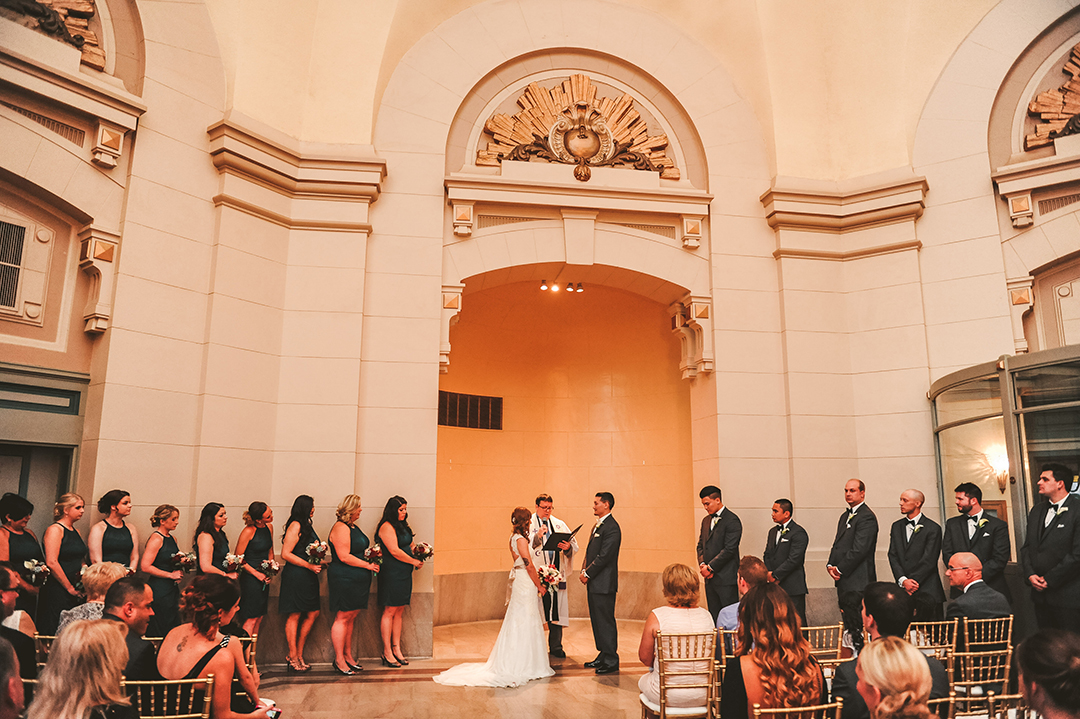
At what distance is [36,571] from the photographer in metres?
5.30

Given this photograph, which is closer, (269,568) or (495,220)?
(269,568)

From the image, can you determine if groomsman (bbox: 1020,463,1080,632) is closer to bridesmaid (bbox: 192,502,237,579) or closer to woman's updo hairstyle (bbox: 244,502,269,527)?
woman's updo hairstyle (bbox: 244,502,269,527)

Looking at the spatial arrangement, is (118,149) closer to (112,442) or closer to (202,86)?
(202,86)

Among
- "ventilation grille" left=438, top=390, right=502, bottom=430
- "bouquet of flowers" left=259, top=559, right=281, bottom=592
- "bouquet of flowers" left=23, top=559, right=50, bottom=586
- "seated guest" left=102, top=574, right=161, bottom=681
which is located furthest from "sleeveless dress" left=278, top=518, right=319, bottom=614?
"ventilation grille" left=438, top=390, right=502, bottom=430

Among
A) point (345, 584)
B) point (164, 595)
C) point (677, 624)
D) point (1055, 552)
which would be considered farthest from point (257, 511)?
point (1055, 552)

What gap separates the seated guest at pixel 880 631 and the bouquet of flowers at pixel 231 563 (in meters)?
4.98

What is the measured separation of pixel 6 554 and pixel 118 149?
3.50m

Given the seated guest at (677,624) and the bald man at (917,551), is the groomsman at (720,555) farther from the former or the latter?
the seated guest at (677,624)

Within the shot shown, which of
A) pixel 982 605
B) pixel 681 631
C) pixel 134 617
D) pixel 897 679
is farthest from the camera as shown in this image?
pixel 982 605

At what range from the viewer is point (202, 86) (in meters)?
7.40

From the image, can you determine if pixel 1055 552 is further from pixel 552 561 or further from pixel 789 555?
pixel 552 561

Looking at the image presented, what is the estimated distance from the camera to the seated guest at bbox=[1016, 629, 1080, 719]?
2.21m

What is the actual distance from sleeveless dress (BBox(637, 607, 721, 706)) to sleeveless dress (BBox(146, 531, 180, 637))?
391 centimetres

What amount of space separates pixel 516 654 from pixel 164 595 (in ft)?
9.78
